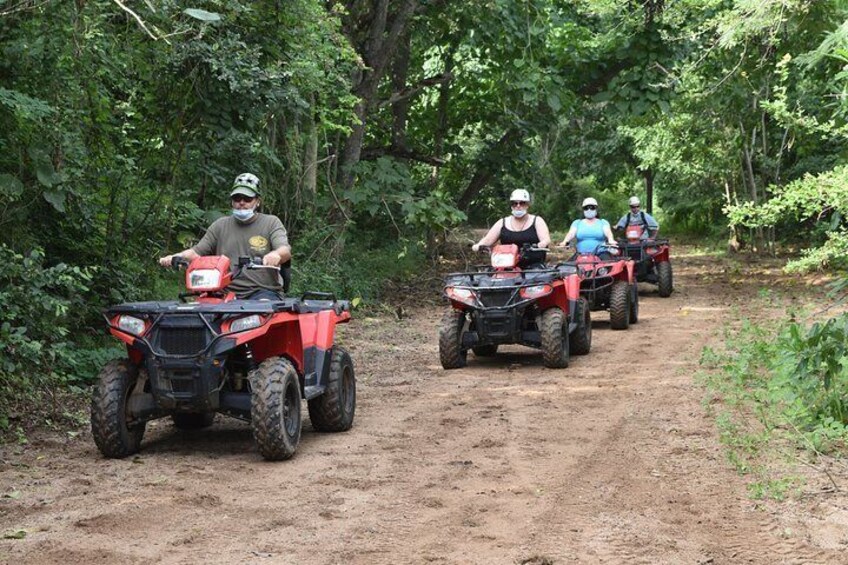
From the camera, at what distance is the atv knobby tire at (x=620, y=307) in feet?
50.3

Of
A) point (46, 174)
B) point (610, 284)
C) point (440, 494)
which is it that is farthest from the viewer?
point (610, 284)

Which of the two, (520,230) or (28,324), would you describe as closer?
(28,324)

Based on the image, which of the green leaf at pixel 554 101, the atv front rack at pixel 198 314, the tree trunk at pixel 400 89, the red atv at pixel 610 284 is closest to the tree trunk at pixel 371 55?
the tree trunk at pixel 400 89

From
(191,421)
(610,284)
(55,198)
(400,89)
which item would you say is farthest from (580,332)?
(400,89)

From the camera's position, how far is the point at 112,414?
7.37 metres

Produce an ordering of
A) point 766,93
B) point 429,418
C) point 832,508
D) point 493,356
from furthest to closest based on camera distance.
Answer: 1. point 766,93
2. point 493,356
3. point 429,418
4. point 832,508

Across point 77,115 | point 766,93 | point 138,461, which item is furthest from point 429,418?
point 766,93

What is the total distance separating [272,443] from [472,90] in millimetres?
15997

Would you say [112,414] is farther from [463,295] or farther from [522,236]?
[522,236]

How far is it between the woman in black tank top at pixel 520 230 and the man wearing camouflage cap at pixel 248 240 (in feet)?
14.8

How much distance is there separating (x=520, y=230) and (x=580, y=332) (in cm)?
140

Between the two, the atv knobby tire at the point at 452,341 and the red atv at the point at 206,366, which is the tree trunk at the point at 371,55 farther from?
the red atv at the point at 206,366

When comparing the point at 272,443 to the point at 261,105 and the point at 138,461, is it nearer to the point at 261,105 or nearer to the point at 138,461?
the point at 138,461

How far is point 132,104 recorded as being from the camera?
12.7 metres
